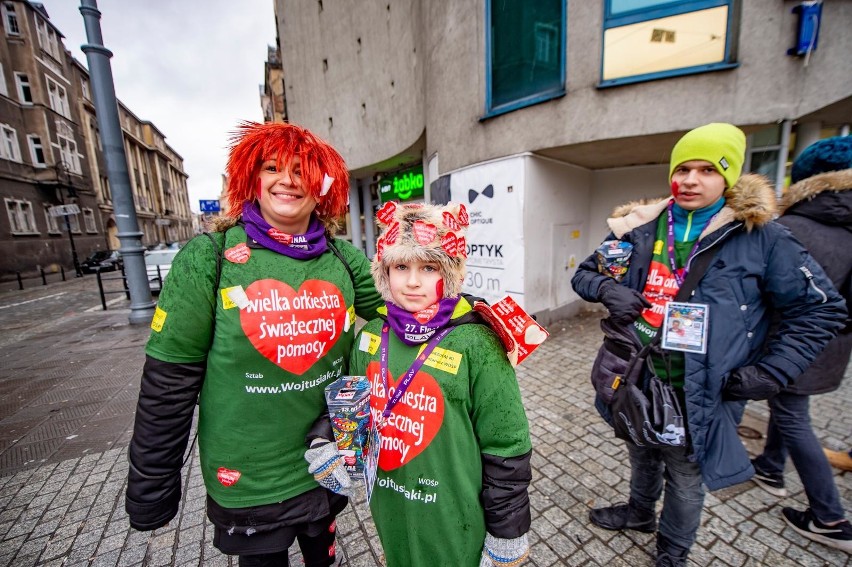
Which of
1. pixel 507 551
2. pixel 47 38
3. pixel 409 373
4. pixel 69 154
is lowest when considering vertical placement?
pixel 507 551

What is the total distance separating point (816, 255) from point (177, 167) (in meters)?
75.0

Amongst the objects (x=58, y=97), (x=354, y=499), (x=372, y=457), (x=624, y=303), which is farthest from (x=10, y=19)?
(x=624, y=303)

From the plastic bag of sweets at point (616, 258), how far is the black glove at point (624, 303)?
121mm

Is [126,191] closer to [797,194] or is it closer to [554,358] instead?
[554,358]

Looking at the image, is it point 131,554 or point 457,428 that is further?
point 131,554

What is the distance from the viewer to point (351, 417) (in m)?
1.28

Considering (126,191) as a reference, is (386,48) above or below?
above

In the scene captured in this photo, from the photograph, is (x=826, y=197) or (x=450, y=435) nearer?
(x=450, y=435)

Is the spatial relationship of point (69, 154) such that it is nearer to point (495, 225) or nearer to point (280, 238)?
point (495, 225)

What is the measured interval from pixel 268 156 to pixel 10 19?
3338 centimetres

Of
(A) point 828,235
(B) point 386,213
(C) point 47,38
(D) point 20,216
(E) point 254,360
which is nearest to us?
(E) point 254,360

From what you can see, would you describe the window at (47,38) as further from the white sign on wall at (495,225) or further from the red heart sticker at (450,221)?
the red heart sticker at (450,221)

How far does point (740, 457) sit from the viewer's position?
1709 millimetres

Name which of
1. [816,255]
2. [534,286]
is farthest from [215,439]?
[534,286]
